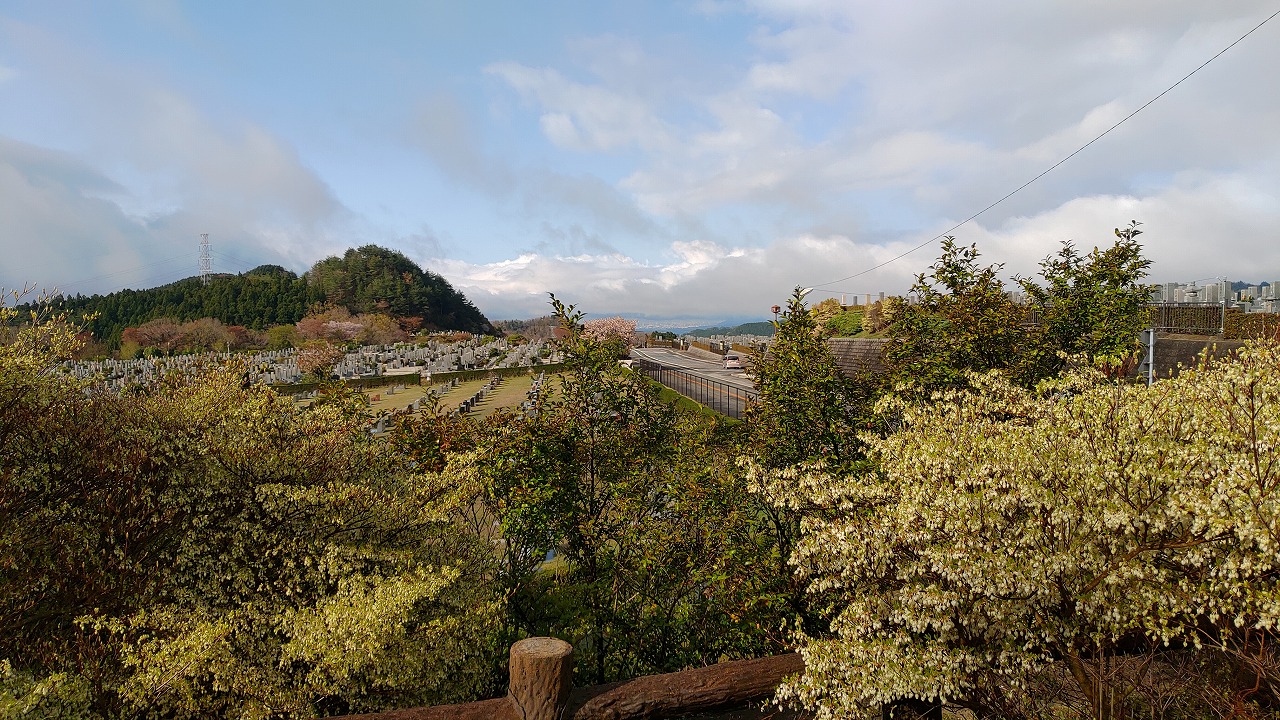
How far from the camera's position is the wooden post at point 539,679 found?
3516mm

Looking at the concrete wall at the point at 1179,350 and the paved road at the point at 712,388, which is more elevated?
the concrete wall at the point at 1179,350

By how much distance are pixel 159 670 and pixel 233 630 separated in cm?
49

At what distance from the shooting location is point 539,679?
3527mm

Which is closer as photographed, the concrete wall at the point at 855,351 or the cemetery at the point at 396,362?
the concrete wall at the point at 855,351

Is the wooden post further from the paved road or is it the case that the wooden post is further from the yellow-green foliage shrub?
the paved road

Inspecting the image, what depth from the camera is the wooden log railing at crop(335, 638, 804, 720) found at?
3520mm

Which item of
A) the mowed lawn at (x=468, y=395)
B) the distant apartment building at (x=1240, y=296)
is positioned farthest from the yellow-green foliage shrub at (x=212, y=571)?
the distant apartment building at (x=1240, y=296)

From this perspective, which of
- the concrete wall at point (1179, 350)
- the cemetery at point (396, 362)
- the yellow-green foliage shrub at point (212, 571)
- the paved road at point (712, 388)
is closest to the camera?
the yellow-green foliage shrub at point (212, 571)

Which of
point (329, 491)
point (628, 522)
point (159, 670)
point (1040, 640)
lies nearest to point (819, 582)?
point (1040, 640)

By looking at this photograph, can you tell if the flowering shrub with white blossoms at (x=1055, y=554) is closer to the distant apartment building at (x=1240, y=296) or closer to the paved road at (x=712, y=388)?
the paved road at (x=712, y=388)

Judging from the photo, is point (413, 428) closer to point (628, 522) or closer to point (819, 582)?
point (628, 522)

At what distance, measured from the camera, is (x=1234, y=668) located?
4.40 m

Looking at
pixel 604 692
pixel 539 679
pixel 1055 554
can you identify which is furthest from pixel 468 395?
pixel 1055 554

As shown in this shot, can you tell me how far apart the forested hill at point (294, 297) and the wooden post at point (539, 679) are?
78.0 meters
